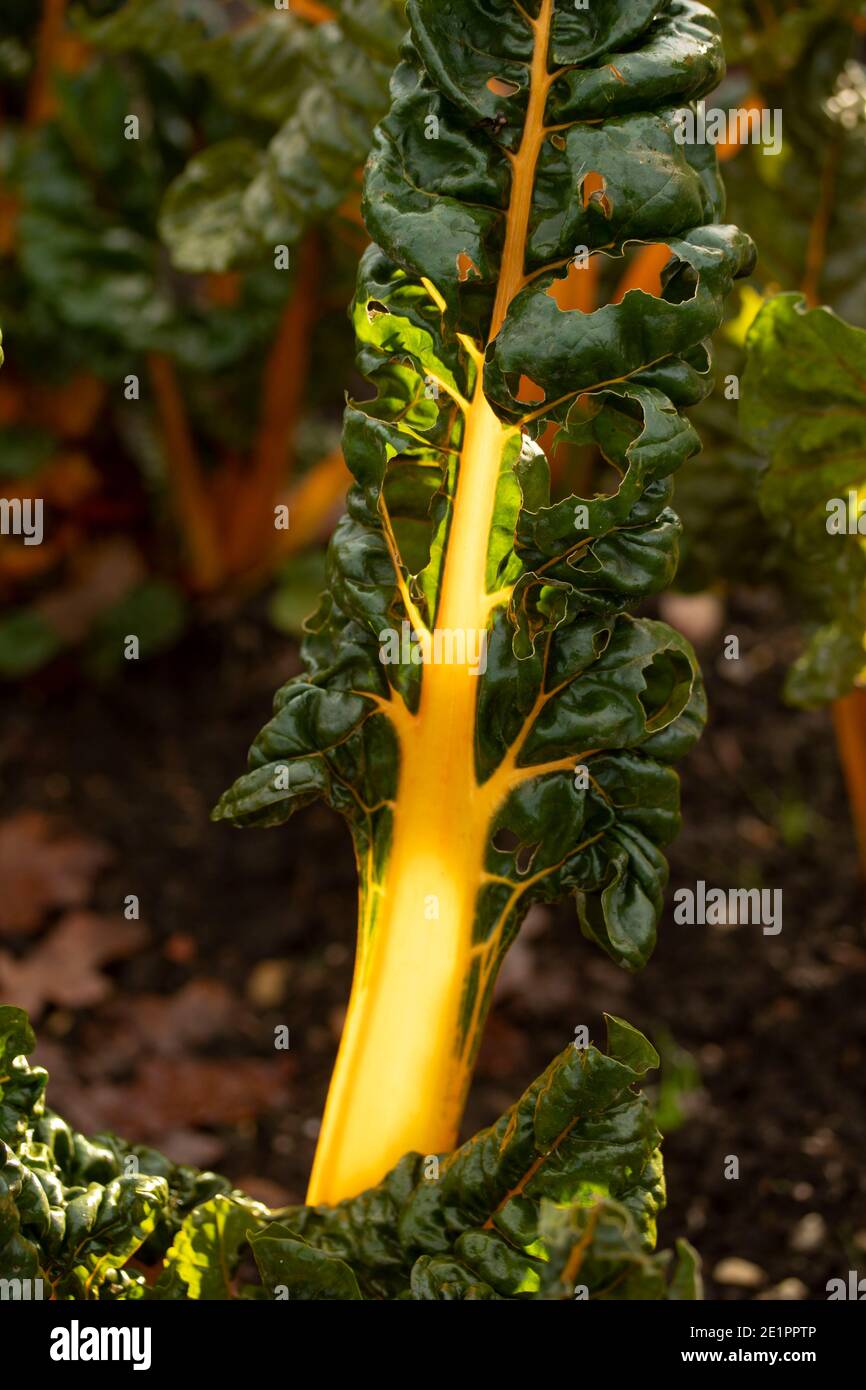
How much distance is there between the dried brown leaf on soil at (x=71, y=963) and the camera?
7.62 feet

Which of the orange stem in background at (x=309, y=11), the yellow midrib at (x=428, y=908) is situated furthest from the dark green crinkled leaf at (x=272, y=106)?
the yellow midrib at (x=428, y=908)

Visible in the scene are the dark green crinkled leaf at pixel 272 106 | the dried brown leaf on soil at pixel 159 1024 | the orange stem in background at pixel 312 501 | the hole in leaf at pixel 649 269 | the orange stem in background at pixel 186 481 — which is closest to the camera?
the dark green crinkled leaf at pixel 272 106

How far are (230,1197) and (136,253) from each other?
69.8 inches

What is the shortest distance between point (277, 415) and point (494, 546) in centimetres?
166

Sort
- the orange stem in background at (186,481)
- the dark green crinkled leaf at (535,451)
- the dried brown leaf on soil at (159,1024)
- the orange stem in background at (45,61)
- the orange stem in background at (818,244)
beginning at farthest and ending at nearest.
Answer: the orange stem in background at (186,481)
the orange stem in background at (45,61)
the dried brown leaf on soil at (159,1024)
the orange stem in background at (818,244)
the dark green crinkled leaf at (535,451)

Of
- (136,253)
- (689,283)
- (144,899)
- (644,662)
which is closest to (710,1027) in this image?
(144,899)

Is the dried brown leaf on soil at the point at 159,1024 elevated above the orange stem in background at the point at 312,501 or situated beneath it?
situated beneath

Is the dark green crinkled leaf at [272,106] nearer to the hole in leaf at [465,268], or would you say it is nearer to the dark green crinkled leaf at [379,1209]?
the hole in leaf at [465,268]

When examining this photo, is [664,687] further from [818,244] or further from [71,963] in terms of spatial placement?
[71,963]

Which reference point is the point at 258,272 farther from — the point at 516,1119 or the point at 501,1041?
the point at 516,1119

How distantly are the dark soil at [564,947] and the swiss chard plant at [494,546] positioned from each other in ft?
2.11

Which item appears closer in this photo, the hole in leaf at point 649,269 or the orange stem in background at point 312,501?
the hole in leaf at point 649,269

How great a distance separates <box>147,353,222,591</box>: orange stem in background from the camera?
2801 mm

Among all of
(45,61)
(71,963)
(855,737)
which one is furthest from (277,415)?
(855,737)
